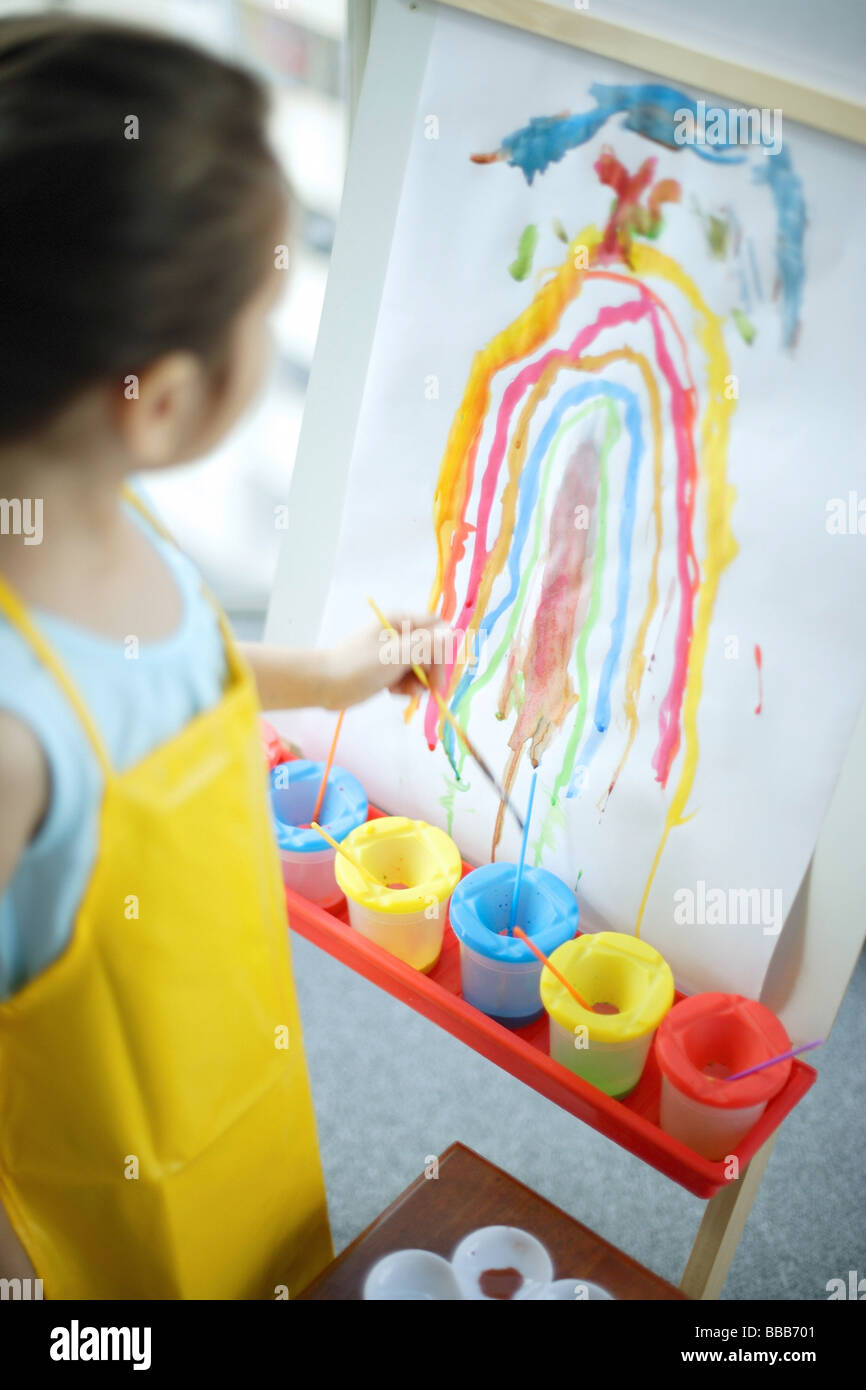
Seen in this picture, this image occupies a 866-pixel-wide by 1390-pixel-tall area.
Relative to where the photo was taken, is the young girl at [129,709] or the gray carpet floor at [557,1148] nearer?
the young girl at [129,709]

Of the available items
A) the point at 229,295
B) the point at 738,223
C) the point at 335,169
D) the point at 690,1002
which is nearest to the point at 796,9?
the point at 738,223

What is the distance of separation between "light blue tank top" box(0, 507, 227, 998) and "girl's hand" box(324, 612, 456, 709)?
21 cm

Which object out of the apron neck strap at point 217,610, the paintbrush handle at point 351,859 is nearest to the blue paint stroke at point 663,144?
the apron neck strap at point 217,610

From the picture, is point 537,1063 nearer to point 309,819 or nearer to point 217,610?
point 309,819

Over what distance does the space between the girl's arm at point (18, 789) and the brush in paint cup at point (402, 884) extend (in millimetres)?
464

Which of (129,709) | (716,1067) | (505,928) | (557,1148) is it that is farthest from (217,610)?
(557,1148)

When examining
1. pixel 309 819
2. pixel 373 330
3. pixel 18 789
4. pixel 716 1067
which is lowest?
pixel 716 1067

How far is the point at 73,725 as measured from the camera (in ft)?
1.82

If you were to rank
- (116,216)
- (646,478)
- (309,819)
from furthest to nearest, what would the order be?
(309,819), (646,478), (116,216)

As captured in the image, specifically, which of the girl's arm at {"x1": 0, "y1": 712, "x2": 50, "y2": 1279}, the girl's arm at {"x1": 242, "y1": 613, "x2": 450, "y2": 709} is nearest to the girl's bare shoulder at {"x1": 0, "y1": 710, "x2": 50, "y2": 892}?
the girl's arm at {"x1": 0, "y1": 712, "x2": 50, "y2": 1279}

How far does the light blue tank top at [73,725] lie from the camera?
0.54 m

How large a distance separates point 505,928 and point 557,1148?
663mm

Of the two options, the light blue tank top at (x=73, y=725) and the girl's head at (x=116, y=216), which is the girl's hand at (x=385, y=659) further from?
the girl's head at (x=116, y=216)
